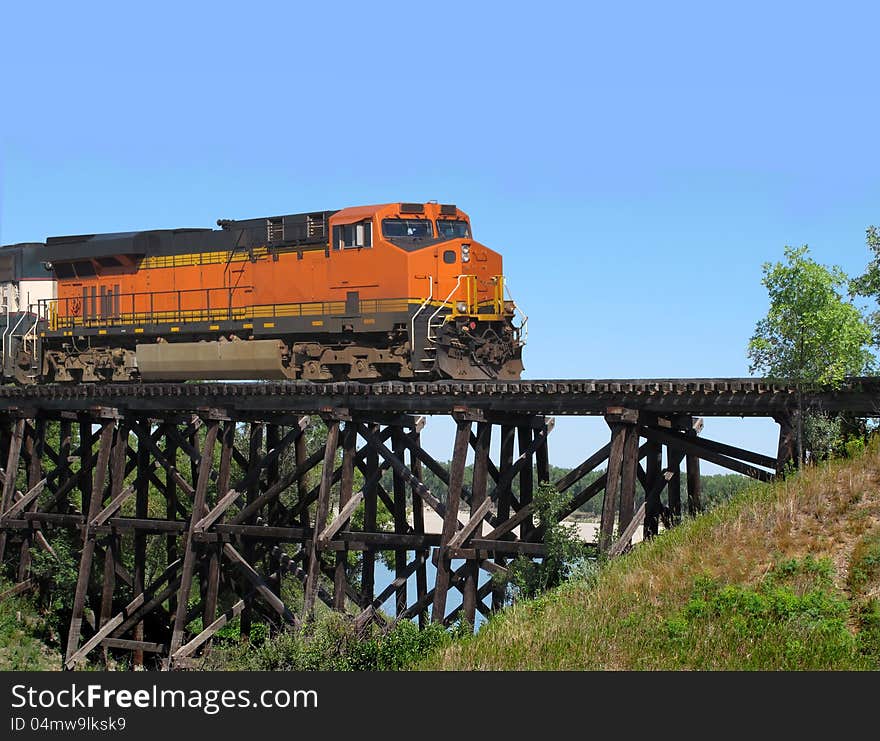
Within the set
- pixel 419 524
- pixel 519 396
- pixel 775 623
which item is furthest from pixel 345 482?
pixel 775 623

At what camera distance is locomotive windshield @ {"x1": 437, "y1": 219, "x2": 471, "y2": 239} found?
2377 cm

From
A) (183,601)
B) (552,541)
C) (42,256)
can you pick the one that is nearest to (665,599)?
(552,541)

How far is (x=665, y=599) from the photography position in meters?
15.9

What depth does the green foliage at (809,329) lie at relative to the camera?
17.6m

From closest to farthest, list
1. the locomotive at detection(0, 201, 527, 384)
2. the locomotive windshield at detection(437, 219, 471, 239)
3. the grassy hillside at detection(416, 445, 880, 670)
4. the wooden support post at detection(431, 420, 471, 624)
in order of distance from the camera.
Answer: the grassy hillside at detection(416, 445, 880, 670) → the wooden support post at detection(431, 420, 471, 624) → the locomotive at detection(0, 201, 527, 384) → the locomotive windshield at detection(437, 219, 471, 239)

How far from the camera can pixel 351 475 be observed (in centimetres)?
2153

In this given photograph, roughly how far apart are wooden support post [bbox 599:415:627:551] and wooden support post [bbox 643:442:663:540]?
4.35ft

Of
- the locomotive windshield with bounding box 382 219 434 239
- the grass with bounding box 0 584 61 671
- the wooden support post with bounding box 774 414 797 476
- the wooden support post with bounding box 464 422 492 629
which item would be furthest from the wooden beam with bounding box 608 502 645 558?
the grass with bounding box 0 584 61 671

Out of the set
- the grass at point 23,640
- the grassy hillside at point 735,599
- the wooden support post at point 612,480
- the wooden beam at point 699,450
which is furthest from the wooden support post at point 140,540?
the wooden beam at point 699,450

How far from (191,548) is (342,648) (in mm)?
5169

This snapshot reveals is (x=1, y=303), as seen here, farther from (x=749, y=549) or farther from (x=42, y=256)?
(x=749, y=549)

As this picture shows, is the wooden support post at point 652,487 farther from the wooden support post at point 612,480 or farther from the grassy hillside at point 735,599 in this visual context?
the grassy hillside at point 735,599

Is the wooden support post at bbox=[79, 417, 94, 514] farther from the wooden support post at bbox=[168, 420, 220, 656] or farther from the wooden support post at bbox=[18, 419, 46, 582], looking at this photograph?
the wooden support post at bbox=[168, 420, 220, 656]

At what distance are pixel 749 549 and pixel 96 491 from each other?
13694 millimetres
